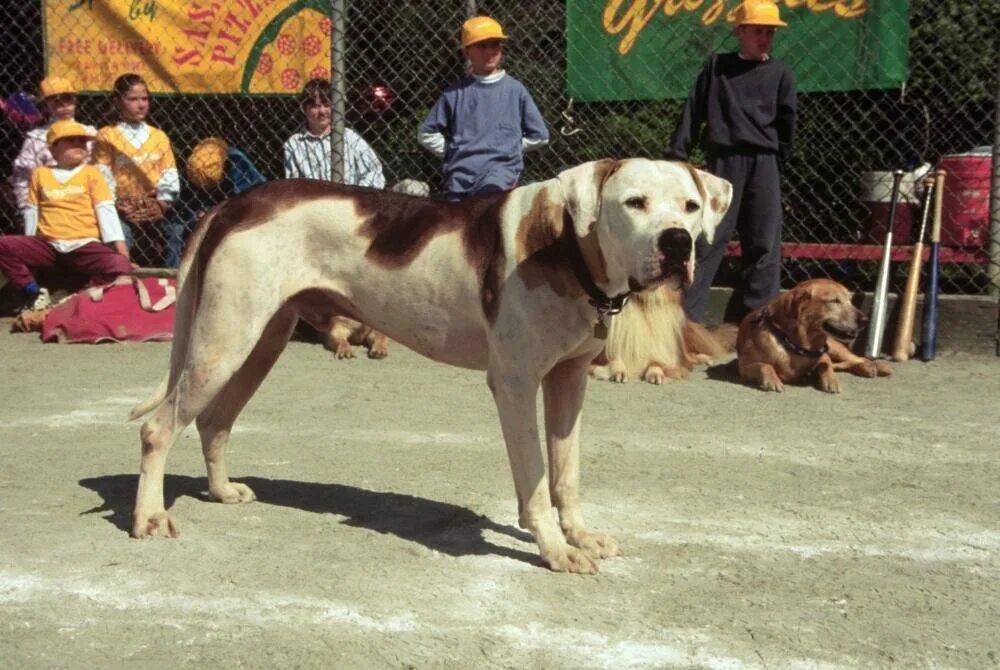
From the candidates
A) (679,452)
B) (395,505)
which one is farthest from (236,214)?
(679,452)

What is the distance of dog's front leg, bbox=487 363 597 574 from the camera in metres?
4.63

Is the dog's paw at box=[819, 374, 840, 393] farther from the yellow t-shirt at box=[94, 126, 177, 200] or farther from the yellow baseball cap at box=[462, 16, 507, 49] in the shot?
the yellow t-shirt at box=[94, 126, 177, 200]

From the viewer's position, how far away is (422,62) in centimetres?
1048

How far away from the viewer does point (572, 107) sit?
998 centimetres

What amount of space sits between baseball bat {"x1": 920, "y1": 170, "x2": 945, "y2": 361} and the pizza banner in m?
4.48

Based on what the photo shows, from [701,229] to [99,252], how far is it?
716 centimetres

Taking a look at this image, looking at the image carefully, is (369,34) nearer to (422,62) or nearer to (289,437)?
(422,62)

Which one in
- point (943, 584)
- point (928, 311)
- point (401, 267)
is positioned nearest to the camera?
point (943, 584)

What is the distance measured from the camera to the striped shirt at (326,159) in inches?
393

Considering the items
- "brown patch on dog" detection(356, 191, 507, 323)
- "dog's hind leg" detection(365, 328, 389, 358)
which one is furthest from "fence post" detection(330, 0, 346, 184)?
"brown patch on dog" detection(356, 191, 507, 323)

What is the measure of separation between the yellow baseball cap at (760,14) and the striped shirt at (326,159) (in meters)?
2.90

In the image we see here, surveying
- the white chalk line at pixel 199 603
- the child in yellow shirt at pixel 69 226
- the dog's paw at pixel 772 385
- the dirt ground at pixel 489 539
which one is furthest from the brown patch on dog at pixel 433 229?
the child in yellow shirt at pixel 69 226

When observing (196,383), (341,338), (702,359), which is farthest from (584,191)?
(341,338)

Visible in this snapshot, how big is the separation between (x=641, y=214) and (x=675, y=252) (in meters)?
0.19
